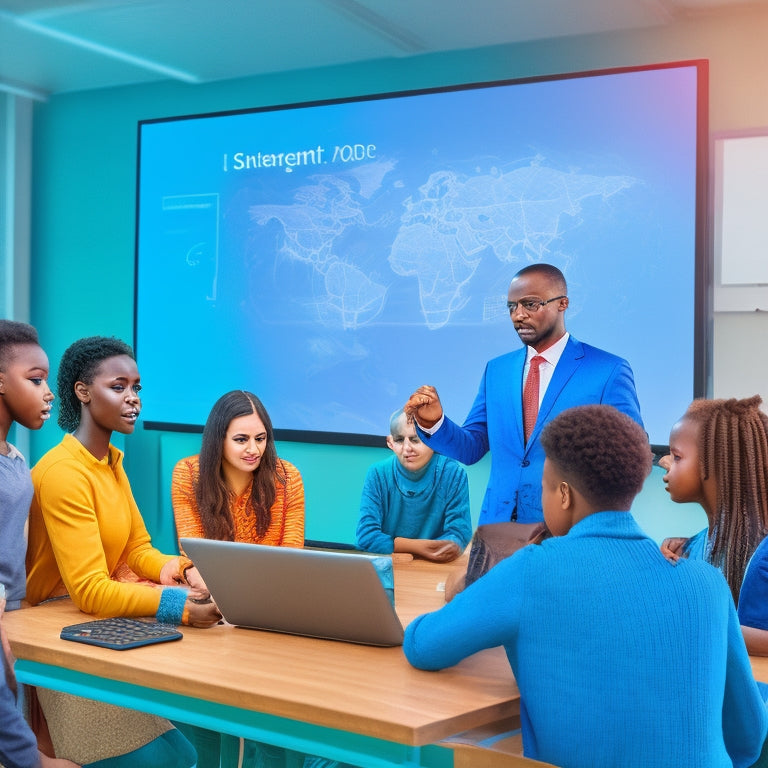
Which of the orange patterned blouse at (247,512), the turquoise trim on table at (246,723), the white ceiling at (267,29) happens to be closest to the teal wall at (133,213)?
the white ceiling at (267,29)

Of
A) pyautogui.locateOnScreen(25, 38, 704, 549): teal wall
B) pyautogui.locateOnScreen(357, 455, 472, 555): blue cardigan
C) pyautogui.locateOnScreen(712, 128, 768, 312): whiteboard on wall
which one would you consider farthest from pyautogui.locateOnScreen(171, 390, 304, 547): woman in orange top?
pyautogui.locateOnScreen(712, 128, 768, 312): whiteboard on wall

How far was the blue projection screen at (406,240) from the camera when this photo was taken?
4.13 metres

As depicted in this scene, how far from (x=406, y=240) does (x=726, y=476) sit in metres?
2.75

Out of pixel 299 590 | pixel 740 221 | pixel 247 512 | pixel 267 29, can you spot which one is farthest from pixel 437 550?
pixel 267 29

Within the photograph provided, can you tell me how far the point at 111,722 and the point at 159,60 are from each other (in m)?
3.80

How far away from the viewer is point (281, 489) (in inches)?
115

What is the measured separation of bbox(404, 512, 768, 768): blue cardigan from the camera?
1514mm

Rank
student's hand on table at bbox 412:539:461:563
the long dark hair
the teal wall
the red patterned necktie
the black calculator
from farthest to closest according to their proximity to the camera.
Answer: the teal wall < the red patterned necktie < student's hand on table at bbox 412:539:461:563 < the long dark hair < the black calculator

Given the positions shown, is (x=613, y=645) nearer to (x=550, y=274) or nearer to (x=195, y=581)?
(x=195, y=581)

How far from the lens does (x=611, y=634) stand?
5.00ft

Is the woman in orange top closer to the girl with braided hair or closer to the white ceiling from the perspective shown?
the girl with braided hair

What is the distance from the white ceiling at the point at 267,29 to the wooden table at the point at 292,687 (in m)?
2.97

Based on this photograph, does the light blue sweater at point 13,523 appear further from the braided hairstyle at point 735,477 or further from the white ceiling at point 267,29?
the white ceiling at point 267,29

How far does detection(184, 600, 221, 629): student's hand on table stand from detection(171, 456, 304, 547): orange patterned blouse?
0.64 metres
